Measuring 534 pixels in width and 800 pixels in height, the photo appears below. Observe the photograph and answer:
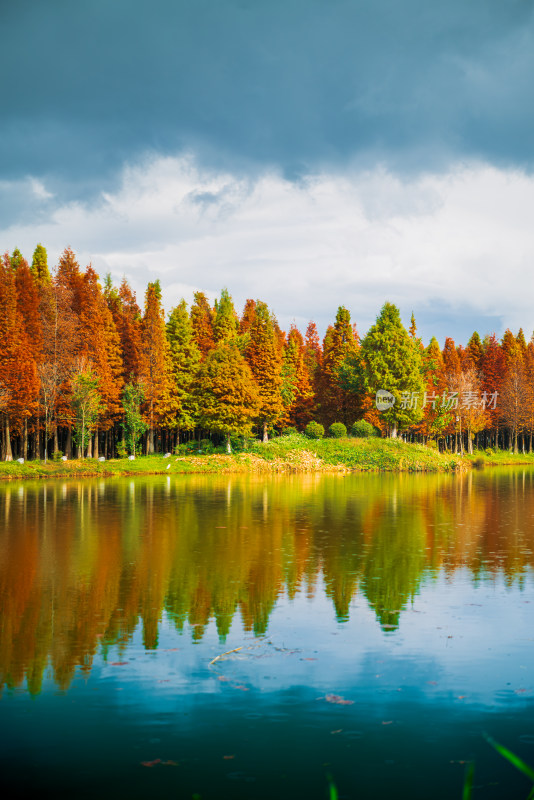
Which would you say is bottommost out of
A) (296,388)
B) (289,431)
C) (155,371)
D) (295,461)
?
(295,461)

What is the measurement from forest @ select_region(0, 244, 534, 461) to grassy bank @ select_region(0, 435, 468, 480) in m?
2.21

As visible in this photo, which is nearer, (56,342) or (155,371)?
(56,342)

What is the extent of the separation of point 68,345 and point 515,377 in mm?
48680

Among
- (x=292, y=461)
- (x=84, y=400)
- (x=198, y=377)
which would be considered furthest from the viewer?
(x=198, y=377)

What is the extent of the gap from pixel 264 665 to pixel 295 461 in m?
46.2

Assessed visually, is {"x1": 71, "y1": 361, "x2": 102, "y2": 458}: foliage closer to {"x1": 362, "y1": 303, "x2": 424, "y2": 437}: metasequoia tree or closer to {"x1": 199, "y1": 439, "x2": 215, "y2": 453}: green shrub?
{"x1": 199, "y1": 439, "x2": 215, "y2": 453}: green shrub

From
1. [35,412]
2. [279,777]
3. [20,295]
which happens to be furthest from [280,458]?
[279,777]

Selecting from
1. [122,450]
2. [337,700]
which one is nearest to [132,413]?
[122,450]

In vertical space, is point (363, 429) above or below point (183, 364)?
below

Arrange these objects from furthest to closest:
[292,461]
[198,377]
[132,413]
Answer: [198,377], [292,461], [132,413]

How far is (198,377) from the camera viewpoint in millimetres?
59344

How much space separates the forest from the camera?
4831 cm

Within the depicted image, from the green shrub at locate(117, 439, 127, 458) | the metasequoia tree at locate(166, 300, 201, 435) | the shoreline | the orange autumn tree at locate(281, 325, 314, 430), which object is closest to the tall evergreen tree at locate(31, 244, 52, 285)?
the metasequoia tree at locate(166, 300, 201, 435)

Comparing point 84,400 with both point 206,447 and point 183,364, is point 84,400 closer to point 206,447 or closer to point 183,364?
point 206,447
